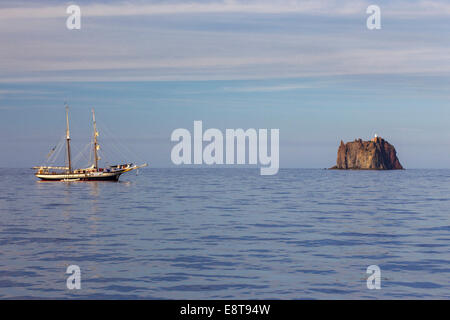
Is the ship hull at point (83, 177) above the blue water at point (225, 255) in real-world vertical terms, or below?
above

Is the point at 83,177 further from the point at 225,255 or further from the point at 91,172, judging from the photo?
the point at 225,255

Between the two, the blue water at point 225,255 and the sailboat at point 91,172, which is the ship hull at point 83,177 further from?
the blue water at point 225,255

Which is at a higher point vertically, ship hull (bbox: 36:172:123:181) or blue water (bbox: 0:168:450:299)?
ship hull (bbox: 36:172:123:181)

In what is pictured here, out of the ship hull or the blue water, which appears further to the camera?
the ship hull

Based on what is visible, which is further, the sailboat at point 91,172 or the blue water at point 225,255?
the sailboat at point 91,172

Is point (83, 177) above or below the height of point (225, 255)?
above

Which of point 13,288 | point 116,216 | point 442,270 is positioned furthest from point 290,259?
point 116,216

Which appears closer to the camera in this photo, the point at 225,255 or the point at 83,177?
the point at 225,255

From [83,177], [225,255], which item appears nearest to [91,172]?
[83,177]

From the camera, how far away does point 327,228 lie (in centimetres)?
3778

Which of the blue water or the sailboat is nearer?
the blue water

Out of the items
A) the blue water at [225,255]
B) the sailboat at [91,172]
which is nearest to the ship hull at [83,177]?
the sailboat at [91,172]

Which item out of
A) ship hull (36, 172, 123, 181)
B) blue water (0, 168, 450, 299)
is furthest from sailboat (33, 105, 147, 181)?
blue water (0, 168, 450, 299)

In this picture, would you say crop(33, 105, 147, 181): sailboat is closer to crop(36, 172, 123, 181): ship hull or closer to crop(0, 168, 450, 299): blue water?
crop(36, 172, 123, 181): ship hull
